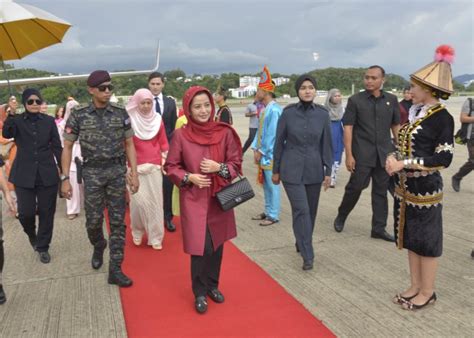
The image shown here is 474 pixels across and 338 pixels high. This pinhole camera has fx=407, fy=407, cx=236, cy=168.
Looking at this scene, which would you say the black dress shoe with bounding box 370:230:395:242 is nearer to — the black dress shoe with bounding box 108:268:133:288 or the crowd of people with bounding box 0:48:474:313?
the crowd of people with bounding box 0:48:474:313

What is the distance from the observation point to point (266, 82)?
18.4 feet

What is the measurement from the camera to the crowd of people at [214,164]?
3055 millimetres

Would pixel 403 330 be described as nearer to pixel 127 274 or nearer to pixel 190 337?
pixel 190 337

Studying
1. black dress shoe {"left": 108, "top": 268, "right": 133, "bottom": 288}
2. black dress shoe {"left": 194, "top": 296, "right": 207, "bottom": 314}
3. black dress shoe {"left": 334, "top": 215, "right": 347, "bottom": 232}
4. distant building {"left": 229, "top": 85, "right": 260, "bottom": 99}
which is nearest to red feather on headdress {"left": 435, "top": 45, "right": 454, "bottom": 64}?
black dress shoe {"left": 194, "top": 296, "right": 207, "bottom": 314}

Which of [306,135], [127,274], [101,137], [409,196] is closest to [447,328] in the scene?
[409,196]

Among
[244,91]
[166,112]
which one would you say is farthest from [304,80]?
[244,91]

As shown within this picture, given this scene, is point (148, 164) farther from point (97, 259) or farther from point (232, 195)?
point (232, 195)

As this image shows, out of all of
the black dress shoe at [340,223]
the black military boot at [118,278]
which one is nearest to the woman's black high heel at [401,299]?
the black dress shoe at [340,223]

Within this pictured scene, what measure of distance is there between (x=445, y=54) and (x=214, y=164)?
6.19ft

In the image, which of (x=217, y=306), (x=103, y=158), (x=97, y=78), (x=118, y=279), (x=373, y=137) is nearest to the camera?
(x=217, y=306)

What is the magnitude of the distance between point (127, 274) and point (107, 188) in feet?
3.12

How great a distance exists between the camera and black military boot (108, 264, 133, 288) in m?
3.78

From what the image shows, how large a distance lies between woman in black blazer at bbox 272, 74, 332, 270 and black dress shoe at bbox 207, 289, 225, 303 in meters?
1.01

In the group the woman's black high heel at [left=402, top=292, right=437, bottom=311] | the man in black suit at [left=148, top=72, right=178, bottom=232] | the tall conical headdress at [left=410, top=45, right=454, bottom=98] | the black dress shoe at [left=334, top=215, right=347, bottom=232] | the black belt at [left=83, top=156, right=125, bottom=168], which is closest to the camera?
the tall conical headdress at [left=410, top=45, right=454, bottom=98]
